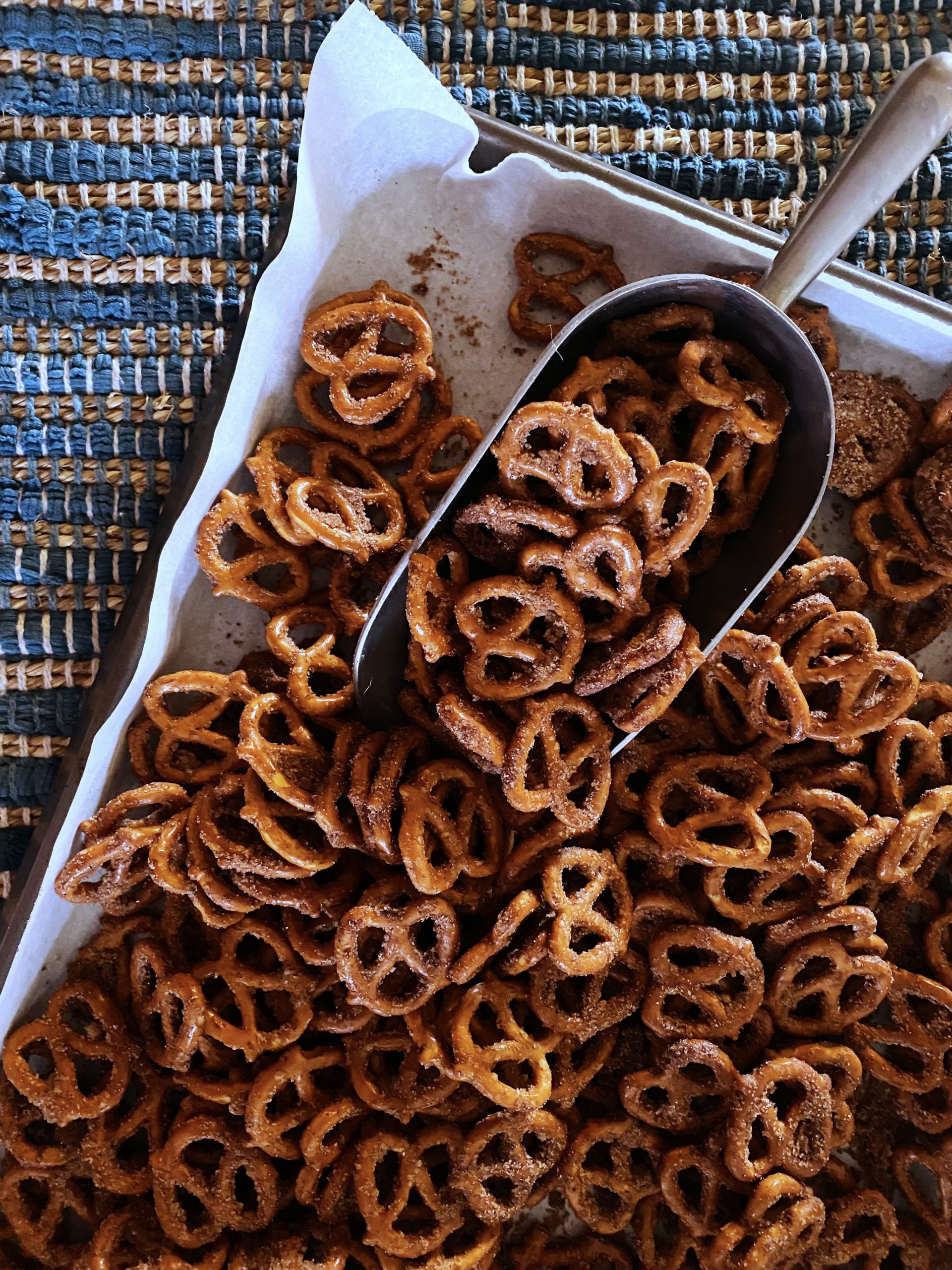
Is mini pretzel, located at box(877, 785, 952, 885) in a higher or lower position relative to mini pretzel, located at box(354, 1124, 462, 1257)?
higher

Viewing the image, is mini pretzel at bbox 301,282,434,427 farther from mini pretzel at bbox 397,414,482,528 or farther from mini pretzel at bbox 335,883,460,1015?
mini pretzel at bbox 335,883,460,1015

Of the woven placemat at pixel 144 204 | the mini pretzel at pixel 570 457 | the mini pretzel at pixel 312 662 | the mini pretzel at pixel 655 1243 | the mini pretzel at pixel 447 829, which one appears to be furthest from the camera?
the woven placemat at pixel 144 204

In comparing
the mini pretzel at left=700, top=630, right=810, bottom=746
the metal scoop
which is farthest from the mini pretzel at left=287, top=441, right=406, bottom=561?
the mini pretzel at left=700, top=630, right=810, bottom=746

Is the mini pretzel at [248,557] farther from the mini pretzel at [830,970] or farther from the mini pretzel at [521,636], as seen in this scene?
the mini pretzel at [830,970]

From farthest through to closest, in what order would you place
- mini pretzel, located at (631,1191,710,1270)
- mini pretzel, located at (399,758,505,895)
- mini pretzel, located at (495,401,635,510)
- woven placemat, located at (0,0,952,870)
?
woven placemat, located at (0,0,952,870) → mini pretzel, located at (631,1191,710,1270) → mini pretzel, located at (399,758,505,895) → mini pretzel, located at (495,401,635,510)

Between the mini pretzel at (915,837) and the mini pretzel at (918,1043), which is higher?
the mini pretzel at (915,837)

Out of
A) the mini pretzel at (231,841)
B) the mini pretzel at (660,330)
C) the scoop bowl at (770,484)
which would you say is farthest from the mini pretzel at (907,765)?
the mini pretzel at (231,841)

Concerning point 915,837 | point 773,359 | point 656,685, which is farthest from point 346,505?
point 915,837
